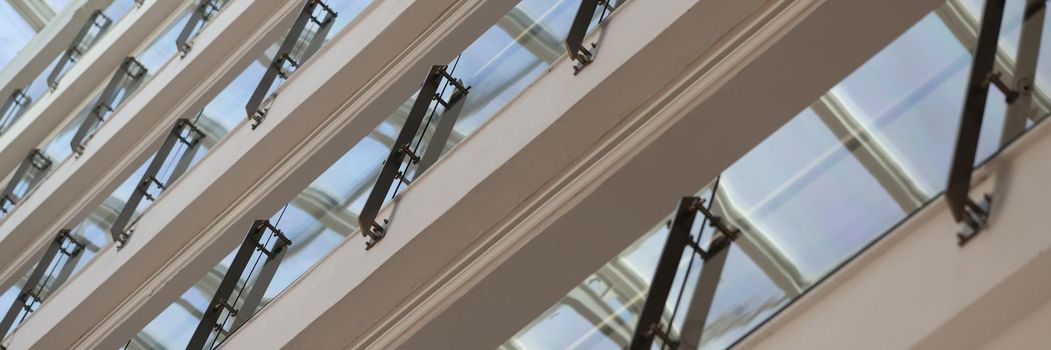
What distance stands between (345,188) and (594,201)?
122 inches

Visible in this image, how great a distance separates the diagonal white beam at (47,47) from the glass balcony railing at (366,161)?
9131 mm

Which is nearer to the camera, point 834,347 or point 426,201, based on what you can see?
→ point 834,347

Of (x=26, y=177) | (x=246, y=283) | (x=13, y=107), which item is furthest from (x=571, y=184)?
(x=13, y=107)

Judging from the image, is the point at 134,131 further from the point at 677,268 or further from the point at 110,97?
the point at 677,268

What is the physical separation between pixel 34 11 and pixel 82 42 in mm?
4785

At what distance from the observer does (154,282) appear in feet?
40.0

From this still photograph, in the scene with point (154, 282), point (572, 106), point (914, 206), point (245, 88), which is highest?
point (245, 88)

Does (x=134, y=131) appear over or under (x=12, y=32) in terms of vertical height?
under

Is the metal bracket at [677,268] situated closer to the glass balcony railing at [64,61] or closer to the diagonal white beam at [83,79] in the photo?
the diagonal white beam at [83,79]

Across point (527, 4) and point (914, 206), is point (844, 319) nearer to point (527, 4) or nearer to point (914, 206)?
point (914, 206)

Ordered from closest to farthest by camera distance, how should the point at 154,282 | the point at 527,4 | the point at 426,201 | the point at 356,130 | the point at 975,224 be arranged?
the point at 975,224, the point at 426,201, the point at 527,4, the point at 356,130, the point at 154,282

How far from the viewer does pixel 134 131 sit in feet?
50.2

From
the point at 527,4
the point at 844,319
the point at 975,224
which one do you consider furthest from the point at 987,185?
the point at 527,4

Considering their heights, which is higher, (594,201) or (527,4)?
(527,4)
